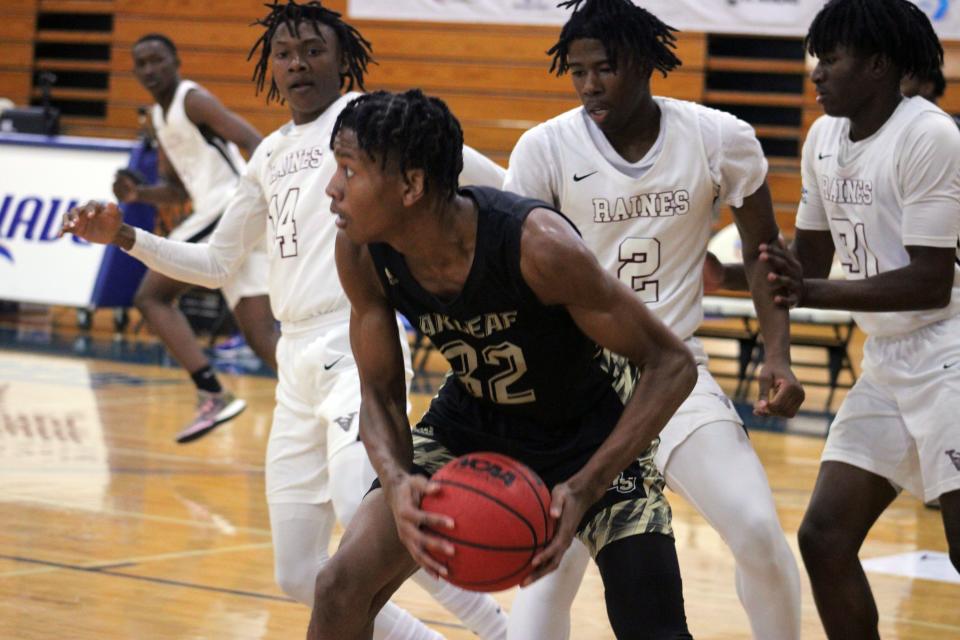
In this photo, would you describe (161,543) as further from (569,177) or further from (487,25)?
(487,25)

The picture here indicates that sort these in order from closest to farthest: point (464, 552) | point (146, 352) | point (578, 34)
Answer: point (464, 552), point (578, 34), point (146, 352)

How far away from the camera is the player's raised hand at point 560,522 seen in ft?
9.46

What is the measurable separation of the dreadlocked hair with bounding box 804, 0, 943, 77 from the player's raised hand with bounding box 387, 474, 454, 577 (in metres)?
1.89

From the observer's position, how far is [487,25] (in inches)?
603

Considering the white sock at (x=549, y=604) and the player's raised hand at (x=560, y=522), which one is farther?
the white sock at (x=549, y=604)

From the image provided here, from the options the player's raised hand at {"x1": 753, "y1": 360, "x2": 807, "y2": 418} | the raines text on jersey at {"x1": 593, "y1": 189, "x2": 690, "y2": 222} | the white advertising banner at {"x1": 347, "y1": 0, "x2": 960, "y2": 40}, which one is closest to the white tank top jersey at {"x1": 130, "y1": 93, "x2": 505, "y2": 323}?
the raines text on jersey at {"x1": 593, "y1": 189, "x2": 690, "y2": 222}

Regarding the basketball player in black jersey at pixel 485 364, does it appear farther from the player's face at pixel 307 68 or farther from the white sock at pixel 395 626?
the player's face at pixel 307 68

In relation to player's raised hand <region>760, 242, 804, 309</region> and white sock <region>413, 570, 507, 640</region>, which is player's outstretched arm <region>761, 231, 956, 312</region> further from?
white sock <region>413, 570, 507, 640</region>

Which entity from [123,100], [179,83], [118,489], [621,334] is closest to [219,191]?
[179,83]

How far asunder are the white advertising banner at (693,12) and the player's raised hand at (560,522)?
273 inches

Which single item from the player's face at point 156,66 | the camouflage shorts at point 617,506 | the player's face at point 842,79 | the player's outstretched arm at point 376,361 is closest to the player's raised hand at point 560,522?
the camouflage shorts at point 617,506

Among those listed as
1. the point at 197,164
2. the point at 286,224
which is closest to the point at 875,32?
the point at 286,224

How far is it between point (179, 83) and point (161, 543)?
152 inches

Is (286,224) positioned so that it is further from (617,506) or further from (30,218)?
(30,218)
